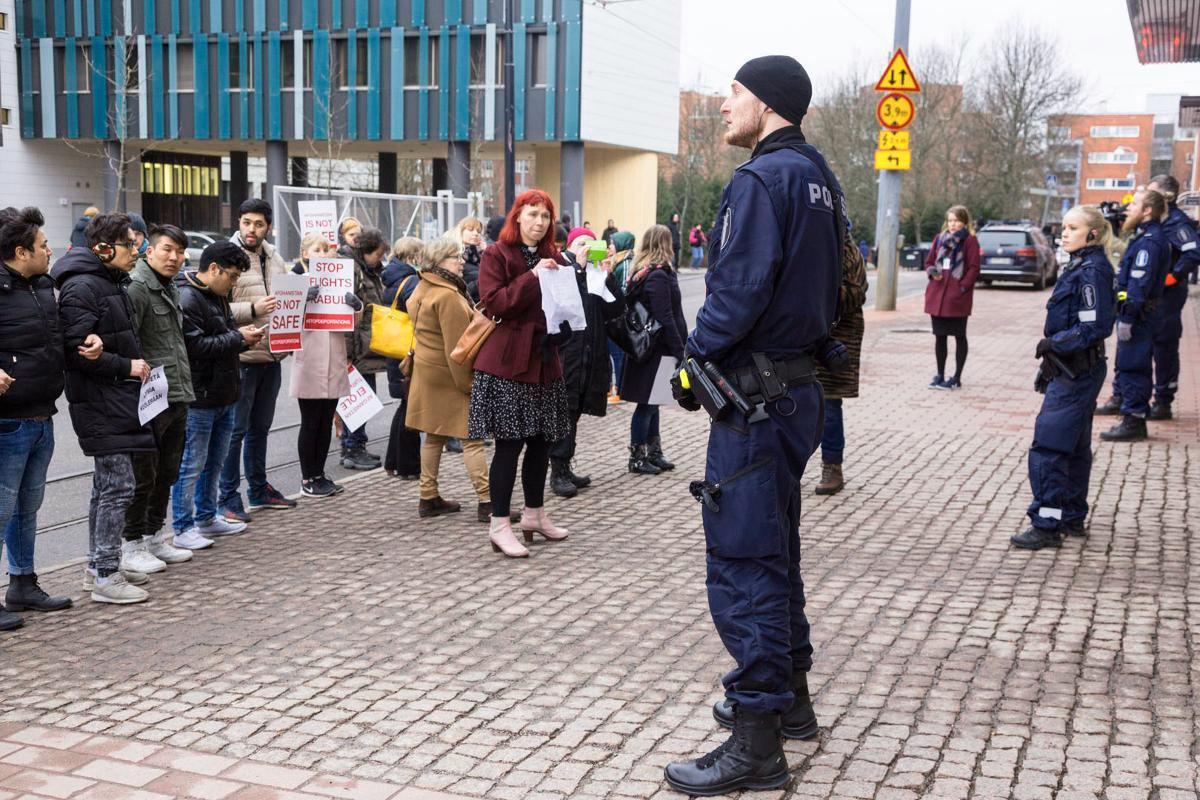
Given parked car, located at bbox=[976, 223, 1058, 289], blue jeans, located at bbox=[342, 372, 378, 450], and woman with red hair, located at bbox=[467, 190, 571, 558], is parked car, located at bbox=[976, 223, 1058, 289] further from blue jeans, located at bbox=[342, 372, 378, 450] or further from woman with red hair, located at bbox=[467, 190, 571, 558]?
woman with red hair, located at bbox=[467, 190, 571, 558]

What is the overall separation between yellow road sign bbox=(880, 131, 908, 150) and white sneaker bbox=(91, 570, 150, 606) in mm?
16481

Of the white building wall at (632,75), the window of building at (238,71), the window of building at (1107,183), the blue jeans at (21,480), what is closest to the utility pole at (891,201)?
the blue jeans at (21,480)

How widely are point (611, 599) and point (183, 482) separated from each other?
266 centimetres

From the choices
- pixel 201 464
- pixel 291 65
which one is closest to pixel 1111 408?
pixel 201 464

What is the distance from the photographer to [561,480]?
852cm

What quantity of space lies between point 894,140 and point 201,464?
50.9ft

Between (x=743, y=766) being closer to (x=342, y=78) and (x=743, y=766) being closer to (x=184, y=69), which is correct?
(x=342, y=78)

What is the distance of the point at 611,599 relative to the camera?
5973 millimetres

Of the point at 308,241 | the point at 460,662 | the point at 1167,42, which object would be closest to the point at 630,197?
the point at 1167,42

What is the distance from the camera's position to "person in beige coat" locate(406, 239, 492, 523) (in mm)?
7555

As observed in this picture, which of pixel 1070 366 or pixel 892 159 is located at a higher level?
pixel 892 159

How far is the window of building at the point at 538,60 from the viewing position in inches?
1854

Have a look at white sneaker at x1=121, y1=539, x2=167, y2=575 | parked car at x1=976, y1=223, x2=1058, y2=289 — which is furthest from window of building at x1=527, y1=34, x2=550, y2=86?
white sneaker at x1=121, y1=539, x2=167, y2=575

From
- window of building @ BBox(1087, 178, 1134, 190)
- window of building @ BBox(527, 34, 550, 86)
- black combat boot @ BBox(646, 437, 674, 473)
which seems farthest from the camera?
window of building @ BBox(1087, 178, 1134, 190)
